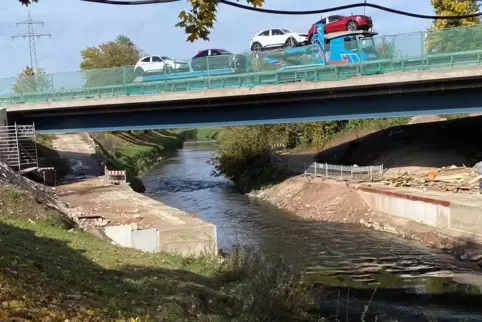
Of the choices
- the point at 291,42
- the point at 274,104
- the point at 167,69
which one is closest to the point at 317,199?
the point at 274,104

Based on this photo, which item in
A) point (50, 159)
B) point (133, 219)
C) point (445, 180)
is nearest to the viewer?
point (133, 219)

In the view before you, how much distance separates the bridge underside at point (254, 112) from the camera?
26359mm

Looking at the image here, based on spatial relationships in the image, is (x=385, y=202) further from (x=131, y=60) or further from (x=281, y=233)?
(x=131, y=60)

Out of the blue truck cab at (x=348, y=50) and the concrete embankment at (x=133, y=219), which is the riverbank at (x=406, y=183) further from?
the concrete embankment at (x=133, y=219)

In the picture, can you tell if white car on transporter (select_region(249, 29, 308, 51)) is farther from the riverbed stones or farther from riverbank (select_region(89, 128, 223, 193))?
the riverbed stones

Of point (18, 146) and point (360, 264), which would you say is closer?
point (360, 264)

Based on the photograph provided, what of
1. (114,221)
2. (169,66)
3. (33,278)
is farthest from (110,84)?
(33,278)

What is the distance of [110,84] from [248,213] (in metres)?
11.6

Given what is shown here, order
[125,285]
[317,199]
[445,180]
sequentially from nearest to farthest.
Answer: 1. [125,285]
2. [445,180]
3. [317,199]

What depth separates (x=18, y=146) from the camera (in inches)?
1398

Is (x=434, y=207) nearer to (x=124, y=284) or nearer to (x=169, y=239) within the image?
(x=169, y=239)

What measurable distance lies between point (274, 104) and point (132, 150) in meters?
37.2

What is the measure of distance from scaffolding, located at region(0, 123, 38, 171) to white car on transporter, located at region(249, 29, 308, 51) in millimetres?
16061

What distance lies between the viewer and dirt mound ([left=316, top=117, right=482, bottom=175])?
103 ft
